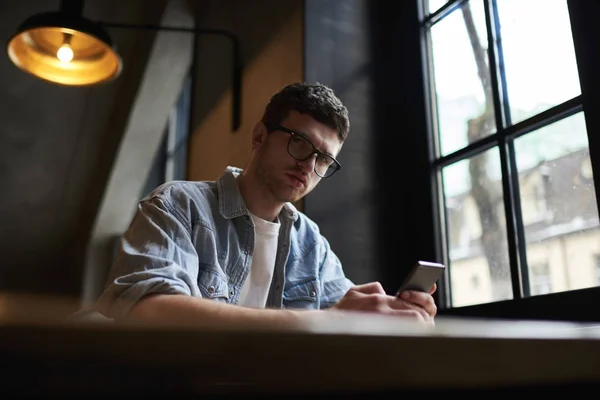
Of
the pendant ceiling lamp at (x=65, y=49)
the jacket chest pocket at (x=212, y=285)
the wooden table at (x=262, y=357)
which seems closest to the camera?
the wooden table at (x=262, y=357)

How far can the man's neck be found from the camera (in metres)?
1.31

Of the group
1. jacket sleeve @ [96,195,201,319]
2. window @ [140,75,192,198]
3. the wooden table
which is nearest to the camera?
the wooden table

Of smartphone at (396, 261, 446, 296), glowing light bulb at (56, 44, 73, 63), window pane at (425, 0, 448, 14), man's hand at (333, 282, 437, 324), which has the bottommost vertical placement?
man's hand at (333, 282, 437, 324)

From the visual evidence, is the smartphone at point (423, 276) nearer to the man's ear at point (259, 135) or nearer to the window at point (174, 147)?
the man's ear at point (259, 135)

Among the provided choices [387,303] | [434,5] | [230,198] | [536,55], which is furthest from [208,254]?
[434,5]

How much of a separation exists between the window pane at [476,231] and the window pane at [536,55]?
16 centimetres

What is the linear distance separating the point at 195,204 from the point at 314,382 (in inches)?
37.9

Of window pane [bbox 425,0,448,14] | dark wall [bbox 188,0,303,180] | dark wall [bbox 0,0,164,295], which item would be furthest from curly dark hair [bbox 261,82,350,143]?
dark wall [bbox 0,0,164,295]

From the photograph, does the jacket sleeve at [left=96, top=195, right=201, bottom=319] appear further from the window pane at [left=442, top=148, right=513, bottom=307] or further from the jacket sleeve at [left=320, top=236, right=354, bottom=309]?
the window pane at [left=442, top=148, right=513, bottom=307]

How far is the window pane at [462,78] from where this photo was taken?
147cm

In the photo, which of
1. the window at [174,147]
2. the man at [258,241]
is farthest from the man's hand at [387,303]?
the window at [174,147]

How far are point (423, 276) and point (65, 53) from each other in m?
1.29

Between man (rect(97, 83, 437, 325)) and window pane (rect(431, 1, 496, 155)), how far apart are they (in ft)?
1.30

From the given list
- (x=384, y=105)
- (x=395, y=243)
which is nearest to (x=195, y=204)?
(x=395, y=243)
